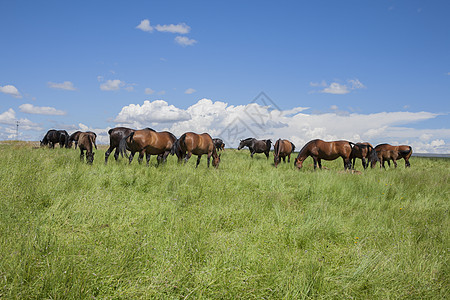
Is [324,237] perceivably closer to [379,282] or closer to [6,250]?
[379,282]

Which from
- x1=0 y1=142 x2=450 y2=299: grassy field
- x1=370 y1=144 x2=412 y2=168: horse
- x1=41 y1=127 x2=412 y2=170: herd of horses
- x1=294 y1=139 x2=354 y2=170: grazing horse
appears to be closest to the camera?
x1=0 y1=142 x2=450 y2=299: grassy field

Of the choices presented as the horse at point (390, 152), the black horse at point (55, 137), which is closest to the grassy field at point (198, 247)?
the horse at point (390, 152)

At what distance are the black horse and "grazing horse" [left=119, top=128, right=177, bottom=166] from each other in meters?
16.7

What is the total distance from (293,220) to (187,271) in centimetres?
239

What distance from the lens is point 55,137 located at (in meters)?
24.7

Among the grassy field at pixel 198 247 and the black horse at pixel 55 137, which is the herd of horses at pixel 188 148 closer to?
the grassy field at pixel 198 247

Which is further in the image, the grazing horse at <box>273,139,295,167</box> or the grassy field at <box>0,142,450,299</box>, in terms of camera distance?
the grazing horse at <box>273,139,295,167</box>

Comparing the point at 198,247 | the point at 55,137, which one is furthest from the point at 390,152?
the point at 55,137

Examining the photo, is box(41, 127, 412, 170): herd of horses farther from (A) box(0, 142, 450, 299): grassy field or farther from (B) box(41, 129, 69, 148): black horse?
(B) box(41, 129, 69, 148): black horse

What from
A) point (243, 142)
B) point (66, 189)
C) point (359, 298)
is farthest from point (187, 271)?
point (243, 142)

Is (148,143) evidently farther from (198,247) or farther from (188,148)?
(198,247)

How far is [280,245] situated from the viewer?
10.3ft

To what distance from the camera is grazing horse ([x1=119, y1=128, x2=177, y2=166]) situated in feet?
37.2

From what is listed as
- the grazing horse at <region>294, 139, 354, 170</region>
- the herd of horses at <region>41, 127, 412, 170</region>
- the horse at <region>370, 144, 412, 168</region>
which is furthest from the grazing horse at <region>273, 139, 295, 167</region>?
the horse at <region>370, 144, 412, 168</region>
